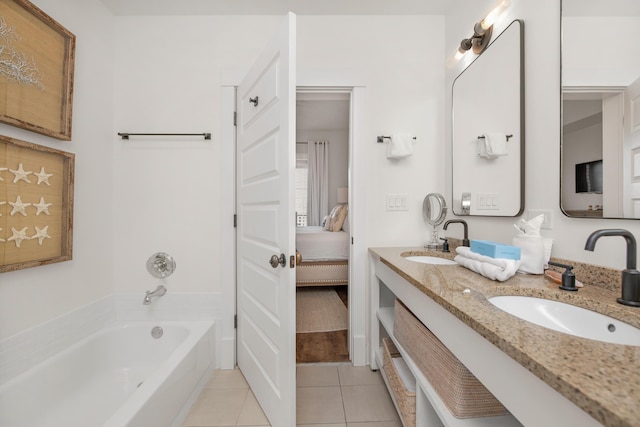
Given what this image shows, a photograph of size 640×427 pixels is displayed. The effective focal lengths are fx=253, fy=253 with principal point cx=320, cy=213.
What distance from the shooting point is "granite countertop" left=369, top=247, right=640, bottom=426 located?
→ 0.38 meters

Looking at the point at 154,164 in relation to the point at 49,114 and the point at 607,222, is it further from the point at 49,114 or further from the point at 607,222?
the point at 607,222

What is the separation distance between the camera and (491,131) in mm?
1453

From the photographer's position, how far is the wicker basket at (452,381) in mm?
834

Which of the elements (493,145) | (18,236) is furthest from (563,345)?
(18,236)

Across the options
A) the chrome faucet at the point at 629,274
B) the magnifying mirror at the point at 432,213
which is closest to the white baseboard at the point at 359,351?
the magnifying mirror at the point at 432,213

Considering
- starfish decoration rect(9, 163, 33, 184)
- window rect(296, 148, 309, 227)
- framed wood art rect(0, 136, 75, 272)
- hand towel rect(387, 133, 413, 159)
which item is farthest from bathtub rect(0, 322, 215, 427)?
window rect(296, 148, 309, 227)

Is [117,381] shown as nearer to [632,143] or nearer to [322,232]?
[322,232]

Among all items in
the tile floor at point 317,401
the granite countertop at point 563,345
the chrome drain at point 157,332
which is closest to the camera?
the granite countertop at point 563,345

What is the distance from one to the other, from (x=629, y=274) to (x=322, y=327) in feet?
6.55

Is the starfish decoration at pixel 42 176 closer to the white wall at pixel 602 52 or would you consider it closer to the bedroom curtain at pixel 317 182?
the white wall at pixel 602 52

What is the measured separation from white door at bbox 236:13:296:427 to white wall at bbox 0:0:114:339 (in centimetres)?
92

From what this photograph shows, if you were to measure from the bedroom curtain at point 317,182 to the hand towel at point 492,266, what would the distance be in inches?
175

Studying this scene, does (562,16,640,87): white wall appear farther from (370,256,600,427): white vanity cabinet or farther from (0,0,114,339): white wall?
(0,0,114,339): white wall

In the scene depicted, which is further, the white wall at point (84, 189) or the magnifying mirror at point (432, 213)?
the magnifying mirror at point (432, 213)
